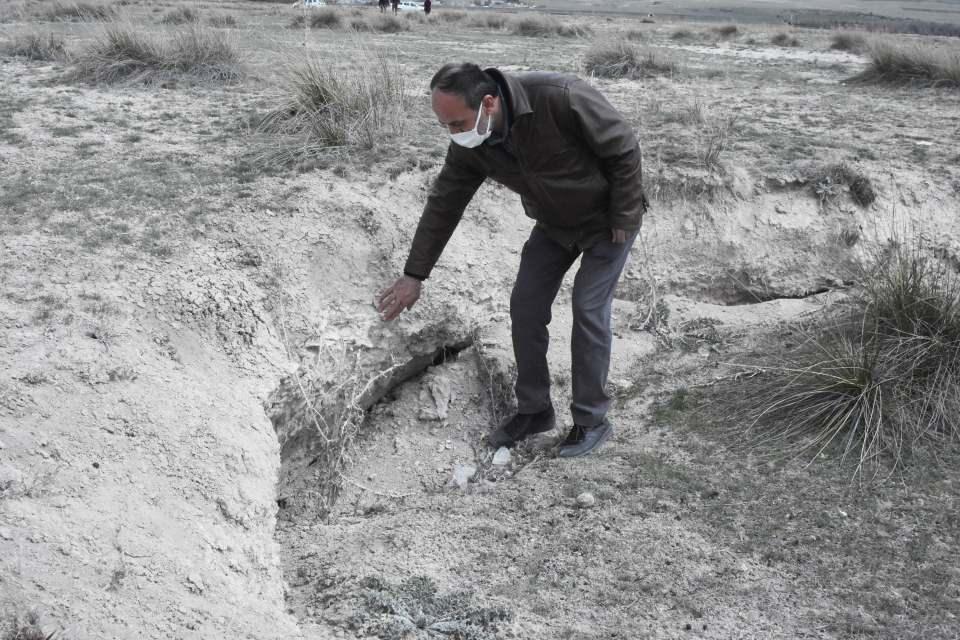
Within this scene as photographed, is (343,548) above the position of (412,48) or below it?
below

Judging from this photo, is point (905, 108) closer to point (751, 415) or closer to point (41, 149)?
point (751, 415)

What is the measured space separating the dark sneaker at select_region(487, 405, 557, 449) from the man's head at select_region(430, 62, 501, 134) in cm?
150

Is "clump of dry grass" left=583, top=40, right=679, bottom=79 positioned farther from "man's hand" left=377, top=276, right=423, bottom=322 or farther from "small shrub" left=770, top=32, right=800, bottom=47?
"small shrub" left=770, top=32, right=800, bottom=47

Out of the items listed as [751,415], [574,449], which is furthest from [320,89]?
[751,415]

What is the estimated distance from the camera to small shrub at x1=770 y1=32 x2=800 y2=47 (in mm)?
13352

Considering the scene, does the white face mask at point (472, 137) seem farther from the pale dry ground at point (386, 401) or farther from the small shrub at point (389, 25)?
the small shrub at point (389, 25)

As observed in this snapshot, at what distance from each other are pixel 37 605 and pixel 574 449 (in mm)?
2170

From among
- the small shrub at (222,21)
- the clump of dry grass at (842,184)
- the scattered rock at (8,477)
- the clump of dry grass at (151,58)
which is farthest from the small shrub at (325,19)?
the scattered rock at (8,477)

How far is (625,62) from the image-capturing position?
844 cm

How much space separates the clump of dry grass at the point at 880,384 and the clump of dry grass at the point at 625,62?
516cm

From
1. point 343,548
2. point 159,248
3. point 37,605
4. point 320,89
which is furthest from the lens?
point 320,89

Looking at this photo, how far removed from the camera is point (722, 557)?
284 cm

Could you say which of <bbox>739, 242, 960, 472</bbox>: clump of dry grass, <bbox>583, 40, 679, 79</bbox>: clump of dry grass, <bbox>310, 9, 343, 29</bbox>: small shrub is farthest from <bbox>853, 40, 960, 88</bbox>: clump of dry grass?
<bbox>310, 9, 343, 29</bbox>: small shrub

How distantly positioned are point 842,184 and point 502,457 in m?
3.24
